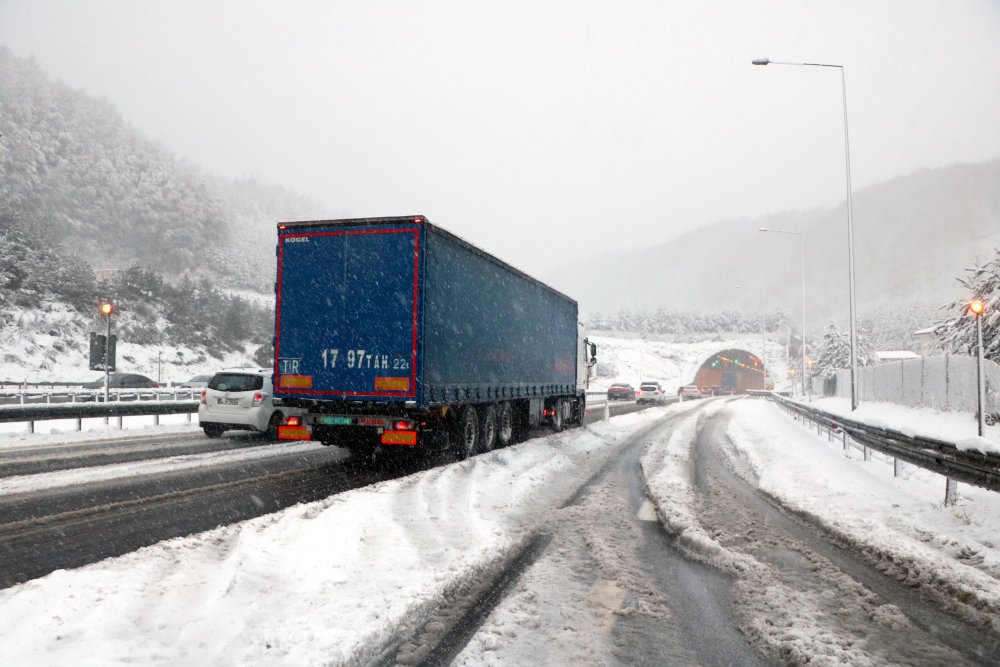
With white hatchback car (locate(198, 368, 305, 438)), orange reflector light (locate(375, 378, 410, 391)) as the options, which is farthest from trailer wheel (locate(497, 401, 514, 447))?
white hatchback car (locate(198, 368, 305, 438))

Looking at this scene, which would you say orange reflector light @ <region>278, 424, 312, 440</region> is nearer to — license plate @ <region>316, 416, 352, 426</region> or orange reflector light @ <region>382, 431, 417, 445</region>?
license plate @ <region>316, 416, 352, 426</region>

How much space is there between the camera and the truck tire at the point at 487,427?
1338 centimetres

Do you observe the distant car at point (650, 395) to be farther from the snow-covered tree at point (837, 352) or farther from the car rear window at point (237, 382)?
the snow-covered tree at point (837, 352)

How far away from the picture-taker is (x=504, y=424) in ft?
48.7

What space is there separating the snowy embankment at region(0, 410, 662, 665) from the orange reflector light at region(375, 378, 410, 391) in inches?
115

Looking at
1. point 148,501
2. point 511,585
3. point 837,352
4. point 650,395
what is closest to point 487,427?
point 148,501

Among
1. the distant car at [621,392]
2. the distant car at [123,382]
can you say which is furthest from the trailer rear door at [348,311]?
the distant car at [621,392]

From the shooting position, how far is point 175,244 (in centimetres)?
10244

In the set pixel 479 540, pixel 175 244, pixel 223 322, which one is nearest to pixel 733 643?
pixel 479 540

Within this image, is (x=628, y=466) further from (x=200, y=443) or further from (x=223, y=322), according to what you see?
(x=223, y=322)

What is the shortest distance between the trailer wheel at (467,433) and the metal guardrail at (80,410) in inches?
385

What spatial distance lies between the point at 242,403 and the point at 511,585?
37.8ft

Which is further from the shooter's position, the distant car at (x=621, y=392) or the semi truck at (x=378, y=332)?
the distant car at (x=621, y=392)

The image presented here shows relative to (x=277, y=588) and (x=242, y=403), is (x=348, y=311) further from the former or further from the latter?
(x=277, y=588)
